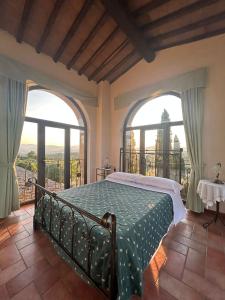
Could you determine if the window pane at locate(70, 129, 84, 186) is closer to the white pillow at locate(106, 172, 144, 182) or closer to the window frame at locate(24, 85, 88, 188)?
the window frame at locate(24, 85, 88, 188)

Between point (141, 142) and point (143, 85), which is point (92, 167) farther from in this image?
point (143, 85)

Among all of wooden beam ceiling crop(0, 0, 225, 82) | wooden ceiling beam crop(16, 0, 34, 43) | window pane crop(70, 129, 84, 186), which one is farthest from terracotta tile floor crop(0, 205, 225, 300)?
wooden beam ceiling crop(0, 0, 225, 82)

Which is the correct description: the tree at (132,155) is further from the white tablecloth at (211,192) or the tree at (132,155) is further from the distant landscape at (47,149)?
the white tablecloth at (211,192)

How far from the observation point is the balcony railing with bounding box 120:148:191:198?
10.6ft

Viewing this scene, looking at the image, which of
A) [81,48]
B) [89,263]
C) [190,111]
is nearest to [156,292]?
[89,263]

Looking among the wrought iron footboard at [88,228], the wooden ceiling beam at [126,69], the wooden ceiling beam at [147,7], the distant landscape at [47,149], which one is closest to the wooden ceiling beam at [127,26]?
the wooden ceiling beam at [147,7]

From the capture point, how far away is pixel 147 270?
4.92ft


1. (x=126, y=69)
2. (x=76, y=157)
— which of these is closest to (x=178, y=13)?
(x=126, y=69)

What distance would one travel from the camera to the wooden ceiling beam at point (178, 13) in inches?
86.2

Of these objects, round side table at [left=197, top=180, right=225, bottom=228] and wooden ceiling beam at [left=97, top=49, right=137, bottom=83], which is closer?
round side table at [left=197, top=180, right=225, bottom=228]

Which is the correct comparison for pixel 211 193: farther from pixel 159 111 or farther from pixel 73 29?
pixel 73 29

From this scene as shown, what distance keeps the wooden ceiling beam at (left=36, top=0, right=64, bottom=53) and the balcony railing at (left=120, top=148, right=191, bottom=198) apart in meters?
2.88

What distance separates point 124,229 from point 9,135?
2453 mm

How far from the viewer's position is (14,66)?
255 cm
